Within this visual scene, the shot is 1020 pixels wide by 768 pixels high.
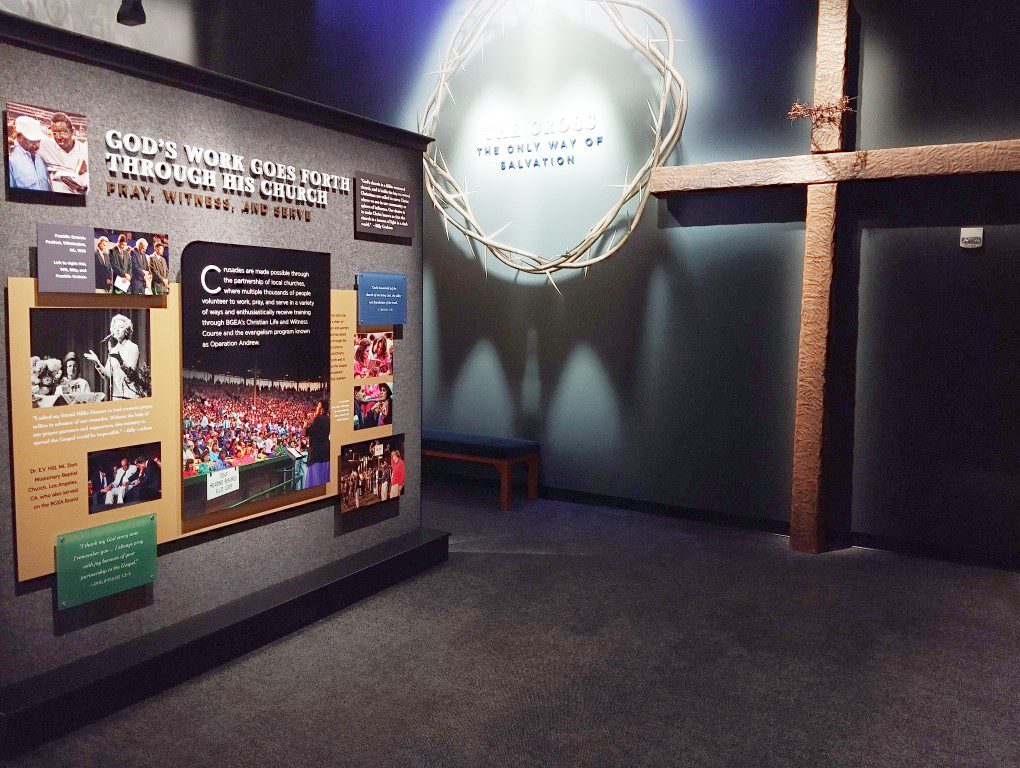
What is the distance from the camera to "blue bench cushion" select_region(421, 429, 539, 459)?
16.1 feet

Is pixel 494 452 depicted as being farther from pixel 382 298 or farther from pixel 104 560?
pixel 104 560

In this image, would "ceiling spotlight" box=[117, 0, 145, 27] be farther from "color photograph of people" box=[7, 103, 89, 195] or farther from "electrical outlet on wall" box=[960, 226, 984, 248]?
"electrical outlet on wall" box=[960, 226, 984, 248]

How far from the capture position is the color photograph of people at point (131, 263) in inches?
98.9

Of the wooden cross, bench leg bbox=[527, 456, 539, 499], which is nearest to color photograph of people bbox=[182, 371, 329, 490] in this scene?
bench leg bbox=[527, 456, 539, 499]

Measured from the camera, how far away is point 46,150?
2357 millimetres

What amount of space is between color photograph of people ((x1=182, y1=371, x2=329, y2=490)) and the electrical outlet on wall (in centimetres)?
298

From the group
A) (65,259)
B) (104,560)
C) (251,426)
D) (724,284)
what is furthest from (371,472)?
(724,284)

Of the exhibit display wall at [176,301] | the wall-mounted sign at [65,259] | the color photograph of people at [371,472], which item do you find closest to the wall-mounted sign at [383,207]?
the exhibit display wall at [176,301]

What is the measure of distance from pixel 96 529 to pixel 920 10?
409 cm

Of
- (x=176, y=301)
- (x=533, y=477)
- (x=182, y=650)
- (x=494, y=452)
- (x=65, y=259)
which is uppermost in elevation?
(x=65, y=259)

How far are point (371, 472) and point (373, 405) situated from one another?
289 mm

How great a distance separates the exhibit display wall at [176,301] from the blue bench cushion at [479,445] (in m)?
1.18

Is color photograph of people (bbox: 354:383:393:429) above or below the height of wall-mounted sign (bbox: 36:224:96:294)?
below

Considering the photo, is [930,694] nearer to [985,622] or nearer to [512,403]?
[985,622]
